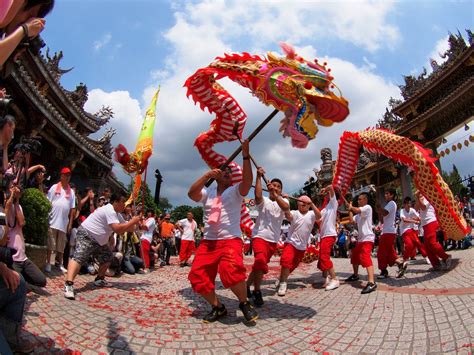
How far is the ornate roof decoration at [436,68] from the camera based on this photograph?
15.2 m

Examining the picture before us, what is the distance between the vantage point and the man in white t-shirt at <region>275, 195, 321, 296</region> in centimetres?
501

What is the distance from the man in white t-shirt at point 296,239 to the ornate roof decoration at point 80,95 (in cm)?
1737

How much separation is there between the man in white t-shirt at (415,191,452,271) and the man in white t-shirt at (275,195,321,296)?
243cm

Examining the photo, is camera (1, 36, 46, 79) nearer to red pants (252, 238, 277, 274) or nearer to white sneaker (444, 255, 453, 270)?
red pants (252, 238, 277, 274)

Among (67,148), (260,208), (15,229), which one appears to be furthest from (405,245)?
(67,148)

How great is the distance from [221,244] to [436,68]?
62.1 feet

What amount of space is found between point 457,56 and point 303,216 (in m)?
14.9

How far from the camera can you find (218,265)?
366 cm

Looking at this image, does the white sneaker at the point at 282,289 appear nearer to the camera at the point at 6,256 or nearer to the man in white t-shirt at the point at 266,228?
the man in white t-shirt at the point at 266,228

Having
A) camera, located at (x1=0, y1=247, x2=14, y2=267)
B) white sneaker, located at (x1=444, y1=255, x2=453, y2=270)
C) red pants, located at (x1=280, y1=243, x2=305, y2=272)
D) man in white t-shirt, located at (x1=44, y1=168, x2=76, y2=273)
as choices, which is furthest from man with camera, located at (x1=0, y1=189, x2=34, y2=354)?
white sneaker, located at (x1=444, y1=255, x2=453, y2=270)

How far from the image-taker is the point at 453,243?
417 inches

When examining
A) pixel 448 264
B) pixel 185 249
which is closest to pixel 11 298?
pixel 448 264

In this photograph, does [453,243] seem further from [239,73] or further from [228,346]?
[228,346]

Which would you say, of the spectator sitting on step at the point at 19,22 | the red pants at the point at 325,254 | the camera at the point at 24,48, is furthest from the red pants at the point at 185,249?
the spectator sitting on step at the point at 19,22
